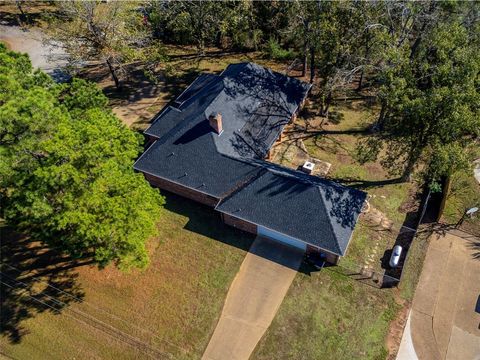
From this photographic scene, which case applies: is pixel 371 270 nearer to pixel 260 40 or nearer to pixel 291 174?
pixel 291 174

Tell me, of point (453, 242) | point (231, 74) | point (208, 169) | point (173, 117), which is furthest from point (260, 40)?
point (453, 242)

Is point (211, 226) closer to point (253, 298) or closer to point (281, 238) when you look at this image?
point (281, 238)

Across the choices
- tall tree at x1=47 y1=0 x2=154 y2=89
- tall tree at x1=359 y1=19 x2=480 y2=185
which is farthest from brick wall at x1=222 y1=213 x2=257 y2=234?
tall tree at x1=47 y1=0 x2=154 y2=89

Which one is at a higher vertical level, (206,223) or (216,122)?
(216,122)

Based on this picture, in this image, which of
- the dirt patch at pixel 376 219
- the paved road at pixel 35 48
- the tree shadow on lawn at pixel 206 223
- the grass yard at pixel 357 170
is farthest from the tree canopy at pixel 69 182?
the paved road at pixel 35 48

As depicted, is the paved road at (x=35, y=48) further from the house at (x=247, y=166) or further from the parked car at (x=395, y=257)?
the parked car at (x=395, y=257)

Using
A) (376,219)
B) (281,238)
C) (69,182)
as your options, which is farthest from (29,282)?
(376,219)
